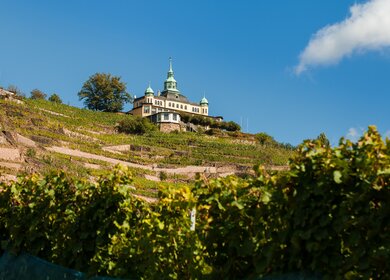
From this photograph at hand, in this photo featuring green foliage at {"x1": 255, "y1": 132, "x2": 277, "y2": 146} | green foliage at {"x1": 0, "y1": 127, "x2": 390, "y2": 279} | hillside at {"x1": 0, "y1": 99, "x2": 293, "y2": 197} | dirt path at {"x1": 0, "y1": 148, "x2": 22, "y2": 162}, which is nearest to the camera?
green foliage at {"x1": 0, "y1": 127, "x2": 390, "y2": 279}

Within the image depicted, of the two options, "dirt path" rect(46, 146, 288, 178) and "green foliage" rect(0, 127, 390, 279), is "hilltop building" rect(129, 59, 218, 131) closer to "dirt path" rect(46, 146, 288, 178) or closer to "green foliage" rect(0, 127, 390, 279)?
"dirt path" rect(46, 146, 288, 178)

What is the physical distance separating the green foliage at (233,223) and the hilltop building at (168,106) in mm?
78249

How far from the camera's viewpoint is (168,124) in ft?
279

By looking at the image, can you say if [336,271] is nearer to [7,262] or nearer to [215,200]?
[215,200]

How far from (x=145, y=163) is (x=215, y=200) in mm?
53819

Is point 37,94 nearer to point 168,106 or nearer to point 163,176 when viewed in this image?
point 168,106

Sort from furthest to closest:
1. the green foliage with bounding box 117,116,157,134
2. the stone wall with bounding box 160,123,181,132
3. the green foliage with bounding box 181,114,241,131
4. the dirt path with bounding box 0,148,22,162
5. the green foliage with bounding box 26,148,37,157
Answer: the green foliage with bounding box 181,114,241,131 → the stone wall with bounding box 160,123,181,132 → the green foliage with bounding box 117,116,157,134 → the green foliage with bounding box 26,148,37,157 → the dirt path with bounding box 0,148,22,162

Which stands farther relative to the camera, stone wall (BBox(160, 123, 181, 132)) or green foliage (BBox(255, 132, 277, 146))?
stone wall (BBox(160, 123, 181, 132))

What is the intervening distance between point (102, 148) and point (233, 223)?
190 feet

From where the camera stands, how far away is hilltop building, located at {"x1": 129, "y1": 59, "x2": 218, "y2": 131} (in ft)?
281

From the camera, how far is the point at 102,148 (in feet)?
201

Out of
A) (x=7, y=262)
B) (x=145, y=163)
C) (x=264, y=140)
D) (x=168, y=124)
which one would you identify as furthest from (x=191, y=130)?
(x=7, y=262)

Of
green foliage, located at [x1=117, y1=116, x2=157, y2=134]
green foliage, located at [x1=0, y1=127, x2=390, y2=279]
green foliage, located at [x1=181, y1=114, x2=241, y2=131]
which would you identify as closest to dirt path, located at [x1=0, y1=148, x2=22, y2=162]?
green foliage, located at [x1=117, y1=116, x2=157, y2=134]

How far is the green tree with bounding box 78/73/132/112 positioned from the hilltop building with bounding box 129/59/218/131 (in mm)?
3969
